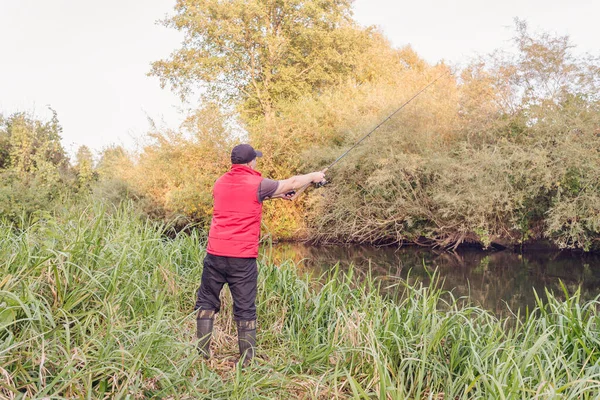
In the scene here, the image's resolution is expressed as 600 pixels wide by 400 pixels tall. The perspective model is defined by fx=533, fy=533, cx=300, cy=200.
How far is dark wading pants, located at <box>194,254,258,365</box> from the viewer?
3660mm

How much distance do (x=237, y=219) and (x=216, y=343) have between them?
103 cm

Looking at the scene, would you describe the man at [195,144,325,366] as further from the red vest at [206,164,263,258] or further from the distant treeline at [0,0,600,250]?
the distant treeline at [0,0,600,250]

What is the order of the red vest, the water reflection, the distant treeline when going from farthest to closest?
the distant treeline
the water reflection
the red vest

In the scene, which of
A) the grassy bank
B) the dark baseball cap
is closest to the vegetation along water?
the grassy bank

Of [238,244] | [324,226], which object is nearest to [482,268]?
[324,226]

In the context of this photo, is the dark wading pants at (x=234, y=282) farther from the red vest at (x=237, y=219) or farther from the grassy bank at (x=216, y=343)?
the grassy bank at (x=216, y=343)

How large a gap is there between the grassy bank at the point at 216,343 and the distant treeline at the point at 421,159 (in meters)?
5.41

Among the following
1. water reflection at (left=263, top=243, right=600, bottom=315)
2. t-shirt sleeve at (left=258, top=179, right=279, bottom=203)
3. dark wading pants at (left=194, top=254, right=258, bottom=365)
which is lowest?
water reflection at (left=263, top=243, right=600, bottom=315)

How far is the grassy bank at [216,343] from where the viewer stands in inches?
103

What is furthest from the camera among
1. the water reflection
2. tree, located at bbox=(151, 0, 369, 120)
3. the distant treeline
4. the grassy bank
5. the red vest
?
tree, located at bbox=(151, 0, 369, 120)

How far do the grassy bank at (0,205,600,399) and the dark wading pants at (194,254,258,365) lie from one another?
14 cm

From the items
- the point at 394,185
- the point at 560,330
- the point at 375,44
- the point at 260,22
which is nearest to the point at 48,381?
the point at 560,330

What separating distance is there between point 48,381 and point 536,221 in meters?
12.4

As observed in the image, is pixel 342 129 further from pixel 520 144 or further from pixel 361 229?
pixel 520 144
